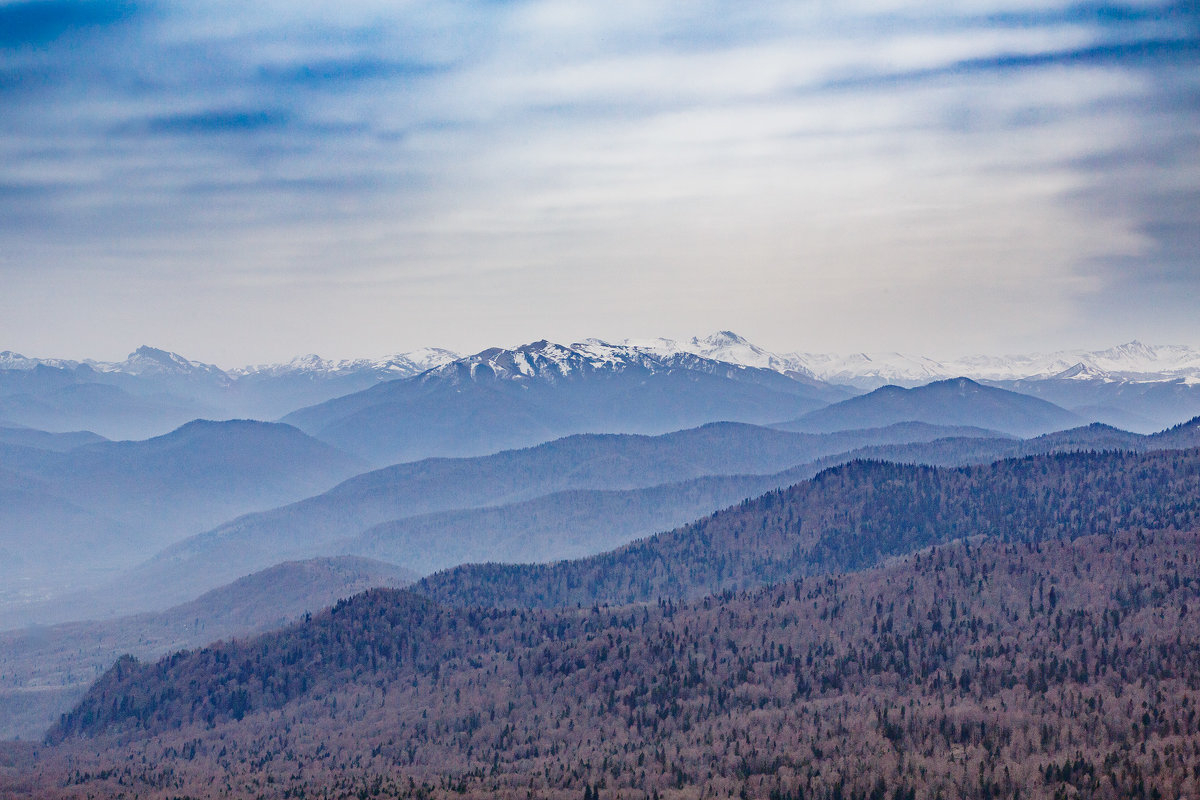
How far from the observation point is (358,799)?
198m

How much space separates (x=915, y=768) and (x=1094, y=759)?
2883cm

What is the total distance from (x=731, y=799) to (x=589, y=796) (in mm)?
23911

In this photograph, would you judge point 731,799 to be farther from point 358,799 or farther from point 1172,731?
point 1172,731

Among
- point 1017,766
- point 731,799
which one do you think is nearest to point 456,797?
point 731,799

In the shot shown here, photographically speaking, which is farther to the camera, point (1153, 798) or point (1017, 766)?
point (1017, 766)

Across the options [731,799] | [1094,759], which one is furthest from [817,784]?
[1094,759]

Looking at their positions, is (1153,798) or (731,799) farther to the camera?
(731,799)

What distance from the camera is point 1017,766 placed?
193m

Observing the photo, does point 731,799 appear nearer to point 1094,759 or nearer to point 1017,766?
point 1017,766

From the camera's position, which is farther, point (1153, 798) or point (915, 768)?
point (915, 768)

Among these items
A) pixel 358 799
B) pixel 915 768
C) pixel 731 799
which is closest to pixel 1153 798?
pixel 915 768

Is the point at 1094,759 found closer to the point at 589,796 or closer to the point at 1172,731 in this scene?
the point at 1172,731

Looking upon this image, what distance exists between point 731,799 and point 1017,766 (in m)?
47.9

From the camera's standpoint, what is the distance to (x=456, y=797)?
646ft
